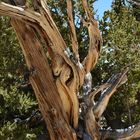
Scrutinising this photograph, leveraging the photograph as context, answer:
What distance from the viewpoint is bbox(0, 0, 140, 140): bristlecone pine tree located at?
4502 mm

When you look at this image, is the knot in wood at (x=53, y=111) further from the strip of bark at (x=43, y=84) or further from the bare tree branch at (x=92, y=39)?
the bare tree branch at (x=92, y=39)

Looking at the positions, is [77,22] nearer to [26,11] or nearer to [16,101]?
[16,101]

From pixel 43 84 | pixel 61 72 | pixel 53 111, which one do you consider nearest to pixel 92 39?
pixel 61 72

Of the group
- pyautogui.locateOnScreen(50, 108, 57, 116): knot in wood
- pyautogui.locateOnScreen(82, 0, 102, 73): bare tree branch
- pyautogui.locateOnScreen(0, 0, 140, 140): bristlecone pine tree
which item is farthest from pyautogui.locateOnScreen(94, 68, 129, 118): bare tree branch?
pyautogui.locateOnScreen(50, 108, 57, 116): knot in wood

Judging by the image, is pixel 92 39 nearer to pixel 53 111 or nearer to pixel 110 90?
pixel 110 90

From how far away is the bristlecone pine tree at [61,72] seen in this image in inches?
177

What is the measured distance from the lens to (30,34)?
467 centimetres

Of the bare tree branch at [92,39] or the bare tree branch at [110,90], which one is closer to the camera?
the bare tree branch at [92,39]

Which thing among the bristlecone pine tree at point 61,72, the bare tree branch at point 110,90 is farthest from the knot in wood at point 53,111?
the bare tree branch at point 110,90

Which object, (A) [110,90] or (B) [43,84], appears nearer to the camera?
(B) [43,84]

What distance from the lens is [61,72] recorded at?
4.85 m

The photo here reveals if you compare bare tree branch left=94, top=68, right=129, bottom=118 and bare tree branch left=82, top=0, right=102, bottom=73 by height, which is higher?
bare tree branch left=82, top=0, right=102, bottom=73

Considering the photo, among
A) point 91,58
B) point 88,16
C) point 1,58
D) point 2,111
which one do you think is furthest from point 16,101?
point 88,16

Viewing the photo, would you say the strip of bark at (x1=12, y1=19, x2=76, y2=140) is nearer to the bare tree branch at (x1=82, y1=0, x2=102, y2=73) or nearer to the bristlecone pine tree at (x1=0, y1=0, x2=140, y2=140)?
the bristlecone pine tree at (x1=0, y1=0, x2=140, y2=140)
